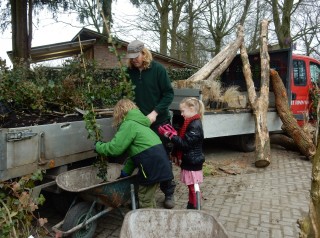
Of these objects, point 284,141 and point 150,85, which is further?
point 284,141

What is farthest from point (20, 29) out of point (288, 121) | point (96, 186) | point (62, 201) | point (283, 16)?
point (283, 16)

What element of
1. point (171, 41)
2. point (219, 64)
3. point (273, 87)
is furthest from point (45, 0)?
point (171, 41)

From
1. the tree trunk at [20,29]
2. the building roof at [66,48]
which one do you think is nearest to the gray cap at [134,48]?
the tree trunk at [20,29]

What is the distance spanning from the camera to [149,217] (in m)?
2.43

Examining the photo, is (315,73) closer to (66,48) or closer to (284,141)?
(284,141)

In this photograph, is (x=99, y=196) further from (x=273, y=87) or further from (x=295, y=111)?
(x=295, y=111)

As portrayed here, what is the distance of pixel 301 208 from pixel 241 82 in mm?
4797

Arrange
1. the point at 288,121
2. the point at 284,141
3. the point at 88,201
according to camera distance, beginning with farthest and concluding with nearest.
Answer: the point at 284,141 → the point at 288,121 → the point at 88,201

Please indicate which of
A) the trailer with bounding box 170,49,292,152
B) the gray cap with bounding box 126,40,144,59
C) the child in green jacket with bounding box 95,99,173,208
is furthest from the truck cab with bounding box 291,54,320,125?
the child in green jacket with bounding box 95,99,173,208

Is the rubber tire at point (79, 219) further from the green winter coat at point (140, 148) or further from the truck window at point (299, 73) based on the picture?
the truck window at point (299, 73)

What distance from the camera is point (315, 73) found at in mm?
8945

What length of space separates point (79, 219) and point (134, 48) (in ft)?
6.15

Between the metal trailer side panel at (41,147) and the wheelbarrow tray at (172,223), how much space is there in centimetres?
133

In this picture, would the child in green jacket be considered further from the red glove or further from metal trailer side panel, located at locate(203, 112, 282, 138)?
metal trailer side panel, located at locate(203, 112, 282, 138)
